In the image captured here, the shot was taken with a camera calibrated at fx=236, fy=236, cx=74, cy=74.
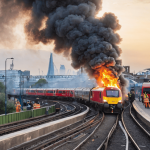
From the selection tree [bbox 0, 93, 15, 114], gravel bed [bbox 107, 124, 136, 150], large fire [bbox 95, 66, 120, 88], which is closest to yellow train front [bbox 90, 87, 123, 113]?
large fire [bbox 95, 66, 120, 88]

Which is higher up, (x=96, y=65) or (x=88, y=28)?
(x=88, y=28)

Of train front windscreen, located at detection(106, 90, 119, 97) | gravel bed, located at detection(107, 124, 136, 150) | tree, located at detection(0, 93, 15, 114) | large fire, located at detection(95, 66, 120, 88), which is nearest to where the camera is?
gravel bed, located at detection(107, 124, 136, 150)

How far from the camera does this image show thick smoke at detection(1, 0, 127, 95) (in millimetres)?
26734

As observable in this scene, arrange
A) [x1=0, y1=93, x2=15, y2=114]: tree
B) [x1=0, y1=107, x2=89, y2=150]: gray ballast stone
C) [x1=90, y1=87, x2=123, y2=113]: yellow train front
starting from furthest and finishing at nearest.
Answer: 1. [x1=0, y1=93, x2=15, y2=114]: tree
2. [x1=90, y1=87, x2=123, y2=113]: yellow train front
3. [x1=0, y1=107, x2=89, y2=150]: gray ballast stone

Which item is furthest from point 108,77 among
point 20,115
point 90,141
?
point 90,141

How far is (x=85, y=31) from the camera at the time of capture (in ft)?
91.0

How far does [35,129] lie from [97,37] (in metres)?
17.7

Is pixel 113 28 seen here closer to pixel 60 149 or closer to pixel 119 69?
pixel 119 69

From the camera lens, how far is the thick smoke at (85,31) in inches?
1053

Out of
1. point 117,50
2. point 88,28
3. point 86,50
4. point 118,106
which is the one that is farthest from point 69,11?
point 118,106

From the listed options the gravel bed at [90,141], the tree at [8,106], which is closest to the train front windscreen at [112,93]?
the gravel bed at [90,141]

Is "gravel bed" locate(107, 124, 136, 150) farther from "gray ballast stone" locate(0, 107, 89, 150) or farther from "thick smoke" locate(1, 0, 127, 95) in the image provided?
"thick smoke" locate(1, 0, 127, 95)

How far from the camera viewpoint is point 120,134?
14.0 m

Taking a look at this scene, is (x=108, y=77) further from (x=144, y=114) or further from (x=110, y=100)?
(x=144, y=114)
